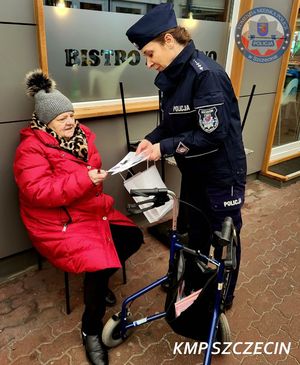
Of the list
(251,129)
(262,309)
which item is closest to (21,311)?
(262,309)

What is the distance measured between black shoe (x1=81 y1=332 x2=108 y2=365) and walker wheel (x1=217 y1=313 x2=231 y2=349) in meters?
0.66

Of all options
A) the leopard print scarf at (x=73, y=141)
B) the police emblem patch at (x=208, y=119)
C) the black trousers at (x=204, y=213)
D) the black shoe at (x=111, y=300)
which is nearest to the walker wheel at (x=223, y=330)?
the black trousers at (x=204, y=213)

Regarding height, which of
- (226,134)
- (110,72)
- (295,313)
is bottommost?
(295,313)

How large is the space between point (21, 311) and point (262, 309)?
5.47 feet

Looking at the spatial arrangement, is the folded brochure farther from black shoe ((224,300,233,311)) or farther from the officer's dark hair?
black shoe ((224,300,233,311))

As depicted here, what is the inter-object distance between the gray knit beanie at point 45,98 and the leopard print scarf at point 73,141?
0.04 m

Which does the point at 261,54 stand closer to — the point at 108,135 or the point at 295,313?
the point at 108,135

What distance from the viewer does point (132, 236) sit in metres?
2.23

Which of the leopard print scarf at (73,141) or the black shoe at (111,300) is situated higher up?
the leopard print scarf at (73,141)

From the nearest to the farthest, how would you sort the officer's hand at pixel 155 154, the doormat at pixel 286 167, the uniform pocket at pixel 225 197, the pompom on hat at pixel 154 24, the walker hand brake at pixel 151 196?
the walker hand brake at pixel 151 196 < the pompom on hat at pixel 154 24 < the officer's hand at pixel 155 154 < the uniform pocket at pixel 225 197 < the doormat at pixel 286 167

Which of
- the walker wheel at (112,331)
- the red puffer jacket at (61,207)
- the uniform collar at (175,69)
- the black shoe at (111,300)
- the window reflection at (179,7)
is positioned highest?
the window reflection at (179,7)

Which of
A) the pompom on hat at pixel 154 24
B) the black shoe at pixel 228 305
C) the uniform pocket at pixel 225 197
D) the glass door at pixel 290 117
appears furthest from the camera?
the glass door at pixel 290 117

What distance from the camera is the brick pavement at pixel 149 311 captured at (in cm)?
196

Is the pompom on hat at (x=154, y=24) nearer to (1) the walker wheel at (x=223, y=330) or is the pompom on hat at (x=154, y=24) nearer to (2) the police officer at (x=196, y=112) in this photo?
(2) the police officer at (x=196, y=112)
